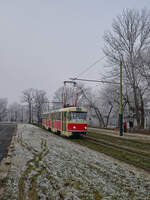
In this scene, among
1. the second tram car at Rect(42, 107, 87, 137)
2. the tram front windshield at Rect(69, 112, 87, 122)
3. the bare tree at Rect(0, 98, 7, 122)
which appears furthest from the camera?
the bare tree at Rect(0, 98, 7, 122)

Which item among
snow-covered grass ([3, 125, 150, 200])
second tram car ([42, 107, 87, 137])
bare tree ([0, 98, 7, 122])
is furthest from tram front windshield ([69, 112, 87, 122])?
bare tree ([0, 98, 7, 122])

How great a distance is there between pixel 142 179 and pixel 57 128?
1660 centimetres

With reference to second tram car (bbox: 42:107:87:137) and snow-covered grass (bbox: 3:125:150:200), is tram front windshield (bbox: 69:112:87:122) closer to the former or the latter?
second tram car (bbox: 42:107:87:137)

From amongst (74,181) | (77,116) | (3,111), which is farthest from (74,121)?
(3,111)

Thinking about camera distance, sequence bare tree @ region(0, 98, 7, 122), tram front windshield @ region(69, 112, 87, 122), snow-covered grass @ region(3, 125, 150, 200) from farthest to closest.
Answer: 1. bare tree @ region(0, 98, 7, 122)
2. tram front windshield @ region(69, 112, 87, 122)
3. snow-covered grass @ region(3, 125, 150, 200)

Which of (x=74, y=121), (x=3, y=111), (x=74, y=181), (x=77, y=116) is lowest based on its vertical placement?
(x=74, y=181)

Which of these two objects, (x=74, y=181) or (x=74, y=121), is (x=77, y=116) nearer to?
(x=74, y=121)

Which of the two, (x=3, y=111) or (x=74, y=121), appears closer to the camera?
(x=74, y=121)

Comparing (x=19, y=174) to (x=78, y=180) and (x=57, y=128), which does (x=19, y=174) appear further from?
(x=57, y=128)

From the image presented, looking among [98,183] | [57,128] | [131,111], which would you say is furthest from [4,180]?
[131,111]

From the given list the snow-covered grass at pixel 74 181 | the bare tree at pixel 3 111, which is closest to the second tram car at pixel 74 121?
the snow-covered grass at pixel 74 181

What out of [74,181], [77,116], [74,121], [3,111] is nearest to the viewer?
[74,181]

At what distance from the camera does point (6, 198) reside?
435cm

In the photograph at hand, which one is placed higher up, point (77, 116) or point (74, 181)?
point (77, 116)
